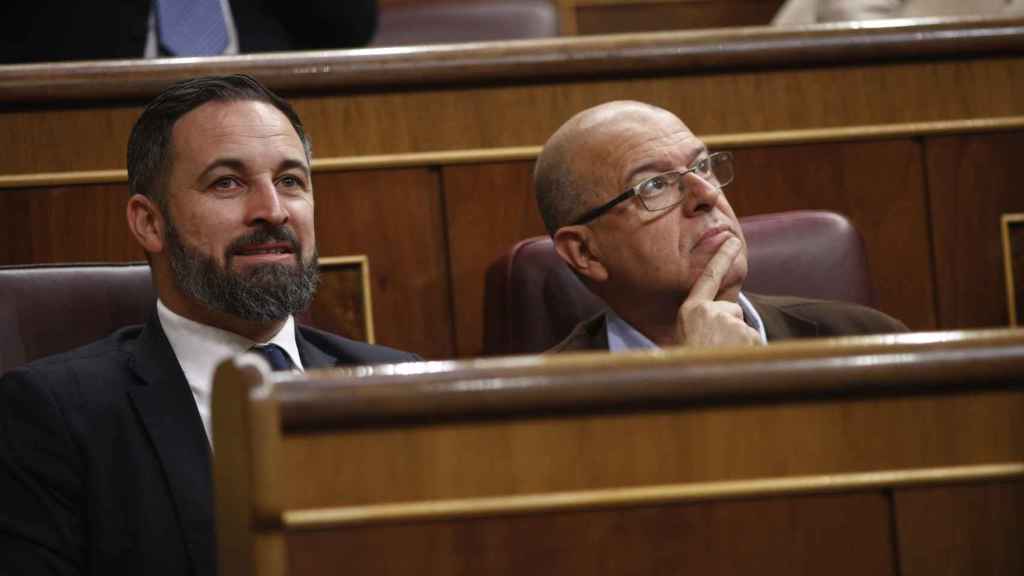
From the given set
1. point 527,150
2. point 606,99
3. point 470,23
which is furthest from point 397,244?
point 470,23

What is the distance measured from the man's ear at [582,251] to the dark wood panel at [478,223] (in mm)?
175

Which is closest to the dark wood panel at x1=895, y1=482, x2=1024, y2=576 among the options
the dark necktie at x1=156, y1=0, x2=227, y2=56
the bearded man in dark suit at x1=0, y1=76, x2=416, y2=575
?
the bearded man in dark suit at x1=0, y1=76, x2=416, y2=575

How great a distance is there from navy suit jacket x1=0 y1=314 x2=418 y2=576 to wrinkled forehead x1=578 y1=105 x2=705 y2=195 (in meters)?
0.46

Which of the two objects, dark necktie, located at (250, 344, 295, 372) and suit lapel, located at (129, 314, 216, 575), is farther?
dark necktie, located at (250, 344, 295, 372)

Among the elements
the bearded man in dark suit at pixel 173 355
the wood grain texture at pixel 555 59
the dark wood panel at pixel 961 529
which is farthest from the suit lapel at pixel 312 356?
the dark wood panel at pixel 961 529

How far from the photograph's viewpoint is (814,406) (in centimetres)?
71

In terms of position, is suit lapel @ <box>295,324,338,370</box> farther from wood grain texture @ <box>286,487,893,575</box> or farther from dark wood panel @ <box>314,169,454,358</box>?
wood grain texture @ <box>286,487,893,575</box>

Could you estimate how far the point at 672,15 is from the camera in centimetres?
284

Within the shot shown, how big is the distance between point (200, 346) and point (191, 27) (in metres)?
0.63

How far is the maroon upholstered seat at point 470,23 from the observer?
104 inches

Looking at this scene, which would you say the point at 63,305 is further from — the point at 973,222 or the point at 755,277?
the point at 973,222

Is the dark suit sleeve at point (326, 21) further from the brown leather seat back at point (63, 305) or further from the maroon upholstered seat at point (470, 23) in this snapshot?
the maroon upholstered seat at point (470, 23)

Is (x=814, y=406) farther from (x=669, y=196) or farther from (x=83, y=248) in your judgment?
(x=83, y=248)

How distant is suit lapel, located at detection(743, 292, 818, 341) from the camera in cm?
128
